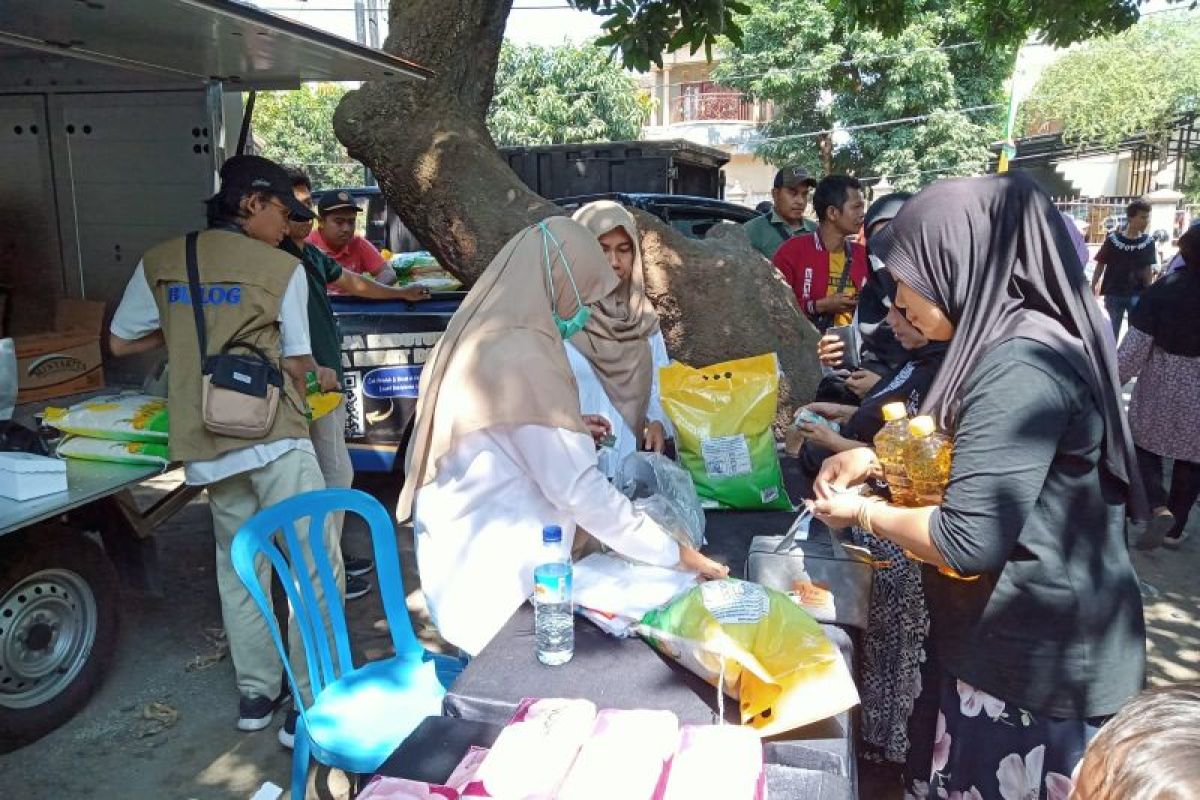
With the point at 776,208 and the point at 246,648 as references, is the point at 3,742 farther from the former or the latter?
the point at 776,208

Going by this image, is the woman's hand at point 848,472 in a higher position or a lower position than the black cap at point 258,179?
lower

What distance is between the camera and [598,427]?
2.92 meters

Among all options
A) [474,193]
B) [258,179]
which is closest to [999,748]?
[258,179]

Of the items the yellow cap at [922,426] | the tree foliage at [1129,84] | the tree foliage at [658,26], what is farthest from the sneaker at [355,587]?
the tree foliage at [1129,84]

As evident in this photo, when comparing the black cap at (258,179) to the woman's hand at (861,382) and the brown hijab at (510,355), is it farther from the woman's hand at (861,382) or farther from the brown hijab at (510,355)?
the woman's hand at (861,382)

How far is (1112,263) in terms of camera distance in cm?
994

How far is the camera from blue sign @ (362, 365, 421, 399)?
4.75 meters

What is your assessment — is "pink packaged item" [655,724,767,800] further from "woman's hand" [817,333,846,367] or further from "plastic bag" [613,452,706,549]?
"woman's hand" [817,333,846,367]

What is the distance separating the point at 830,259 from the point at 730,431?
244 centimetres

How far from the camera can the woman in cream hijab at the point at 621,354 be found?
131 inches

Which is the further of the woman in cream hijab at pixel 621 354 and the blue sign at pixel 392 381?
the blue sign at pixel 392 381

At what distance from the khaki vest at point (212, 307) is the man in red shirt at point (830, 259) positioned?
2932 mm

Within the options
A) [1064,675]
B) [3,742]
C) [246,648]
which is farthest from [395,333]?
[1064,675]

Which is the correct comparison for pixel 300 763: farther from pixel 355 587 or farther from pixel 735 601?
pixel 355 587
